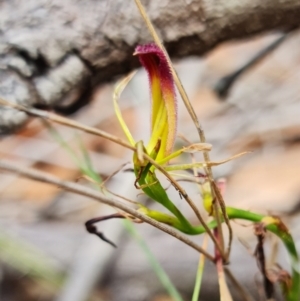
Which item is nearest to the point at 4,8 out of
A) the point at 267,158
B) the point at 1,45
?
the point at 1,45

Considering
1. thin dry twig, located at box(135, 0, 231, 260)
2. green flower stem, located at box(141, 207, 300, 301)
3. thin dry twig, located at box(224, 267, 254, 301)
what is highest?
thin dry twig, located at box(135, 0, 231, 260)

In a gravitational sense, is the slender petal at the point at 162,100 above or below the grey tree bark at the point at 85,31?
below

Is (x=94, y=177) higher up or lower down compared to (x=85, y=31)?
lower down

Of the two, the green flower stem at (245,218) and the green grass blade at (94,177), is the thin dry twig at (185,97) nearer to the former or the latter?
the green flower stem at (245,218)

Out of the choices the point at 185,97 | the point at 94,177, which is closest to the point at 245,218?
the point at 185,97

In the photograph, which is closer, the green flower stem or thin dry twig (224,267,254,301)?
the green flower stem

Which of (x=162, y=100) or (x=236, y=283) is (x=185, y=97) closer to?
(x=162, y=100)

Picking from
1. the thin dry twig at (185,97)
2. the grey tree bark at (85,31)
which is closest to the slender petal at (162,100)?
the thin dry twig at (185,97)

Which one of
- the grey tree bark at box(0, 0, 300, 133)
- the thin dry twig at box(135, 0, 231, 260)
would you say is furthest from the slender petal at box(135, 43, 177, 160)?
the grey tree bark at box(0, 0, 300, 133)

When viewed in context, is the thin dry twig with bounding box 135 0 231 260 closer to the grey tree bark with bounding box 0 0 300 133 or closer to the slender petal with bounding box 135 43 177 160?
the slender petal with bounding box 135 43 177 160
